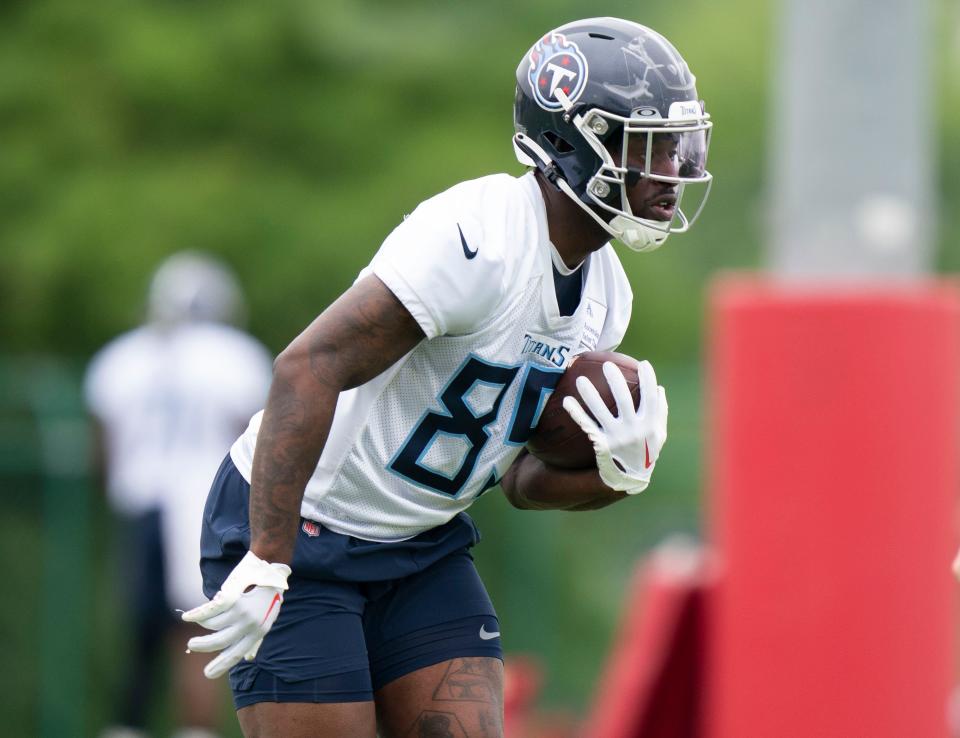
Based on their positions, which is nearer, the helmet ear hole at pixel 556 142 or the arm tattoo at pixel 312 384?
the arm tattoo at pixel 312 384

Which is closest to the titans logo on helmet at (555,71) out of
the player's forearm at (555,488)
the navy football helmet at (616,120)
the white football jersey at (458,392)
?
the navy football helmet at (616,120)

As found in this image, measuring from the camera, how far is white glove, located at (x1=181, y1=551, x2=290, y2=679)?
2.99m

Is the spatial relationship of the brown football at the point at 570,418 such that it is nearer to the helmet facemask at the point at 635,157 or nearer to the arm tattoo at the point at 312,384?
the helmet facemask at the point at 635,157

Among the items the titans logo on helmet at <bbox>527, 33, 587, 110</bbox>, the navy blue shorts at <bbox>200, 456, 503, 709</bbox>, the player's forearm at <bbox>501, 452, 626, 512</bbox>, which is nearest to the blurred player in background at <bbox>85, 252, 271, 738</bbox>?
the player's forearm at <bbox>501, 452, 626, 512</bbox>

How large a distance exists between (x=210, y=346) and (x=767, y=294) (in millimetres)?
2577

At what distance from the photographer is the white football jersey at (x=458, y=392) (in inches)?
122

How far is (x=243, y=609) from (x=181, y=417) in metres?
3.91

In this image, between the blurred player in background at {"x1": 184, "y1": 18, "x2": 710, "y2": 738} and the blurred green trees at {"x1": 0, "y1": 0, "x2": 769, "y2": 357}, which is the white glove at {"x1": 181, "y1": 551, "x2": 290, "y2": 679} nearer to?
the blurred player in background at {"x1": 184, "y1": 18, "x2": 710, "y2": 738}

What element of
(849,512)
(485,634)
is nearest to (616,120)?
(485,634)

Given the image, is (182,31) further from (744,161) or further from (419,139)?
(744,161)

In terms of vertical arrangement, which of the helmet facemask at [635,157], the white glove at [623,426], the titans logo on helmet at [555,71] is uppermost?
the titans logo on helmet at [555,71]

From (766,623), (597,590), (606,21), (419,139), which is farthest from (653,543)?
(606,21)

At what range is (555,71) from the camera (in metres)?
3.29

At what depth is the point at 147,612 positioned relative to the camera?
689 centimetres
